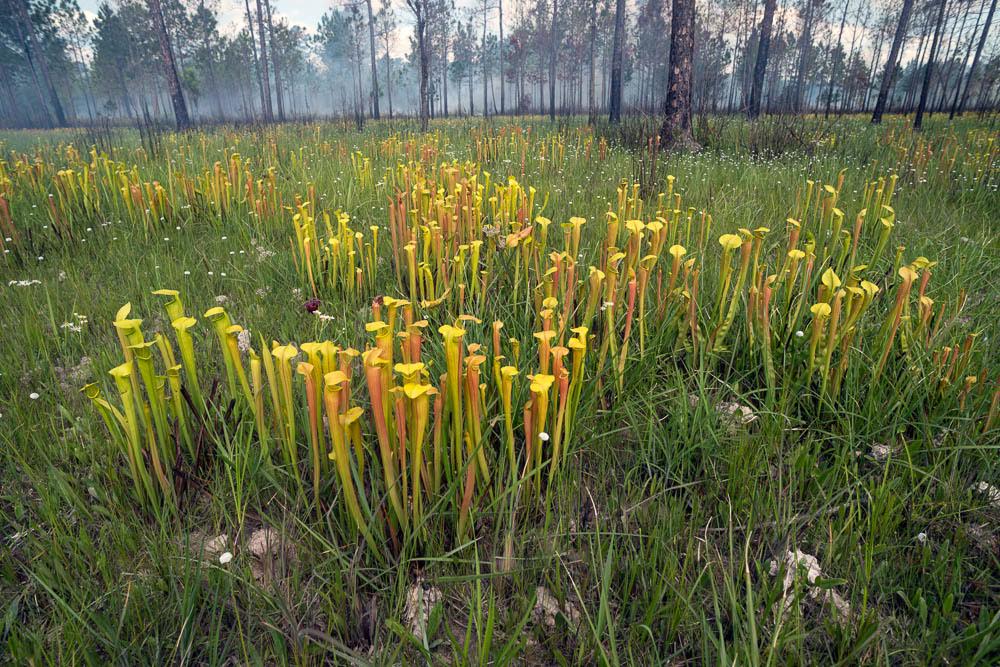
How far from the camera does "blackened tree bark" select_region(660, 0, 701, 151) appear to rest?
729cm

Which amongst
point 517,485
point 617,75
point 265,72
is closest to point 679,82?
point 517,485

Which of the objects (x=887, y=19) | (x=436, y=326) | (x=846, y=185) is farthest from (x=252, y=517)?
(x=887, y=19)

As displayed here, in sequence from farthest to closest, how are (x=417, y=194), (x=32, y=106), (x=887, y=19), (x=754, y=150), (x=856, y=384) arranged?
(x=32, y=106) < (x=887, y=19) < (x=754, y=150) < (x=417, y=194) < (x=856, y=384)

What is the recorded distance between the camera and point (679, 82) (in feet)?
24.1

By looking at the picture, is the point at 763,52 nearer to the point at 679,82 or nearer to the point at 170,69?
the point at 679,82

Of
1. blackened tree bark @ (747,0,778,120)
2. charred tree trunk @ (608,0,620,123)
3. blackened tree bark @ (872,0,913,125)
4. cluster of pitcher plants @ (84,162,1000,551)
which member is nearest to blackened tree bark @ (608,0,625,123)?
charred tree trunk @ (608,0,620,123)

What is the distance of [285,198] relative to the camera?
4465 mm

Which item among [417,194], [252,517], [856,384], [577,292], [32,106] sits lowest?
[252,517]

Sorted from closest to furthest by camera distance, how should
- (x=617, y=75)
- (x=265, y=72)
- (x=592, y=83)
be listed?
(x=592, y=83) < (x=617, y=75) < (x=265, y=72)

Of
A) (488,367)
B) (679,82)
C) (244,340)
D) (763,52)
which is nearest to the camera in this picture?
(488,367)

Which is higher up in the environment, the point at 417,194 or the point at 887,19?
the point at 887,19

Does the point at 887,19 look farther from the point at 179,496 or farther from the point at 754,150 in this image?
the point at 179,496

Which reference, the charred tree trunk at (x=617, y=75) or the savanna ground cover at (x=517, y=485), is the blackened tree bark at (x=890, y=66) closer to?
the charred tree trunk at (x=617, y=75)

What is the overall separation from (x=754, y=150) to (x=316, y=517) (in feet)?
24.5
